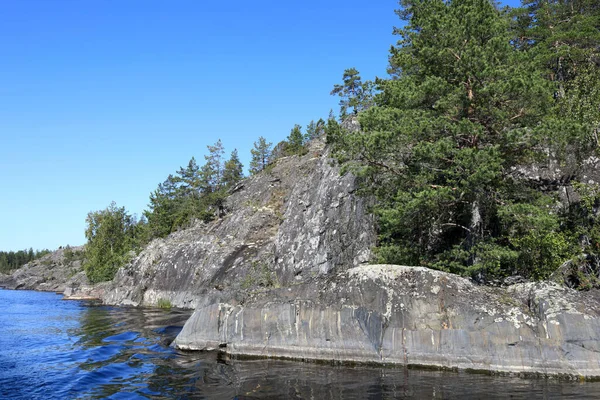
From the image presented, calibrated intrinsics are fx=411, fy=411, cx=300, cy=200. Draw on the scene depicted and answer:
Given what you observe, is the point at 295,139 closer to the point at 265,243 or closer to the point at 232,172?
the point at 232,172

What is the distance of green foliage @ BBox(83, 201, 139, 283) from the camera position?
260 ft

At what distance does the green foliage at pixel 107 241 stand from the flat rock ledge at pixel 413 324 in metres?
57.4

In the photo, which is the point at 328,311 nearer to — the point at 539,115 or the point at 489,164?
the point at 489,164

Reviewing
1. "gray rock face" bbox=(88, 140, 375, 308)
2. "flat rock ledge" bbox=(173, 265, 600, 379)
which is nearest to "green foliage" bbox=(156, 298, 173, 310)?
"gray rock face" bbox=(88, 140, 375, 308)

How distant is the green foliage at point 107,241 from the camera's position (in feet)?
260

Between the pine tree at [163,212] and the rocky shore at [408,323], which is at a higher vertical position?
the pine tree at [163,212]

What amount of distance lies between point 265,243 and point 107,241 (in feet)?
184

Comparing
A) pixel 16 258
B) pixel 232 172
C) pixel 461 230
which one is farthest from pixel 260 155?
pixel 16 258

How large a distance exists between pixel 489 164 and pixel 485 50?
5954 mm

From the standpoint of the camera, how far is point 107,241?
8650 centimetres

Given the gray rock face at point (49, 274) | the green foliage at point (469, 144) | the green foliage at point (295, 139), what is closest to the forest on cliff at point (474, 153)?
the green foliage at point (469, 144)

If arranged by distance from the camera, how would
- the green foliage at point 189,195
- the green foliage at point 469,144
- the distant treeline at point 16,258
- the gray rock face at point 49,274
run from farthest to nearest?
1. the distant treeline at point 16,258
2. the gray rock face at point 49,274
3. the green foliage at point 189,195
4. the green foliage at point 469,144

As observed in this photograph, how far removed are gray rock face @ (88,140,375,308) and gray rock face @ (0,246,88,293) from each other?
65.7 m

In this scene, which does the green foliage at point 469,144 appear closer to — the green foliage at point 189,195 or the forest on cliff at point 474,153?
the forest on cliff at point 474,153
